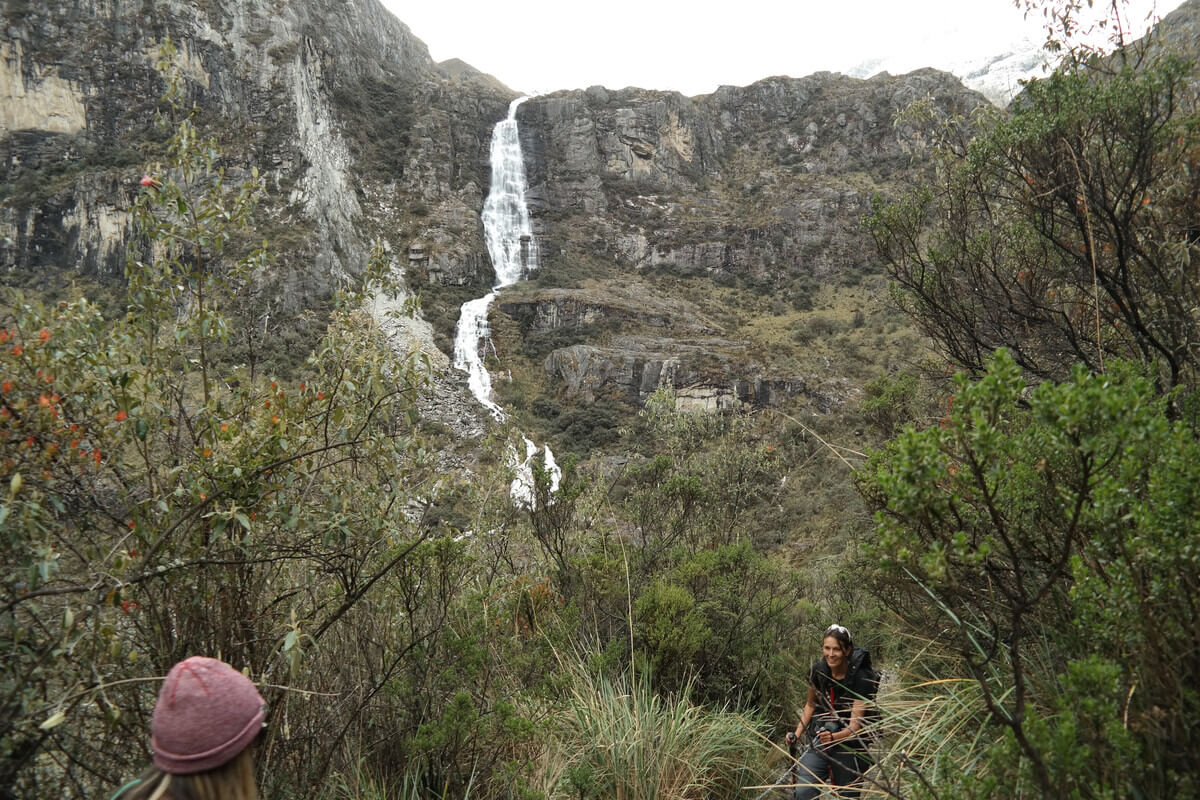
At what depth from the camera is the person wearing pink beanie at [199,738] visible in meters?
1.22

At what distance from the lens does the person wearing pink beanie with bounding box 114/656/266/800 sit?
1.22 meters

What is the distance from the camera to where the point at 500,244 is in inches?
1961

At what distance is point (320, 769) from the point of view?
8.38ft

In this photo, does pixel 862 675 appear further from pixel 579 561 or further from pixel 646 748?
pixel 579 561

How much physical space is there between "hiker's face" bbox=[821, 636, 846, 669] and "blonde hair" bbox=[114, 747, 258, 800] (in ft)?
9.34

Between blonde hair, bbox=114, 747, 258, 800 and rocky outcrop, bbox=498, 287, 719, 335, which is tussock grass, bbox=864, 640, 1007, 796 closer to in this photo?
blonde hair, bbox=114, 747, 258, 800

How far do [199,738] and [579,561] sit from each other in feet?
12.2

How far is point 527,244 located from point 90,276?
2767 centimetres

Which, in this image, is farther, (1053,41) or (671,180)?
(671,180)

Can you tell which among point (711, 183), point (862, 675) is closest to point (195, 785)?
point (862, 675)

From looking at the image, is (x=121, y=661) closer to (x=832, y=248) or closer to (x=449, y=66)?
(x=832, y=248)

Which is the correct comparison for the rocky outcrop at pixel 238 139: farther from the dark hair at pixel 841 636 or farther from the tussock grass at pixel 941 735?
the tussock grass at pixel 941 735

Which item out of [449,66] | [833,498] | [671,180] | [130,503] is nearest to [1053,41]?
[130,503]

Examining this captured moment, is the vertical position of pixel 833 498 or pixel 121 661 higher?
pixel 121 661
